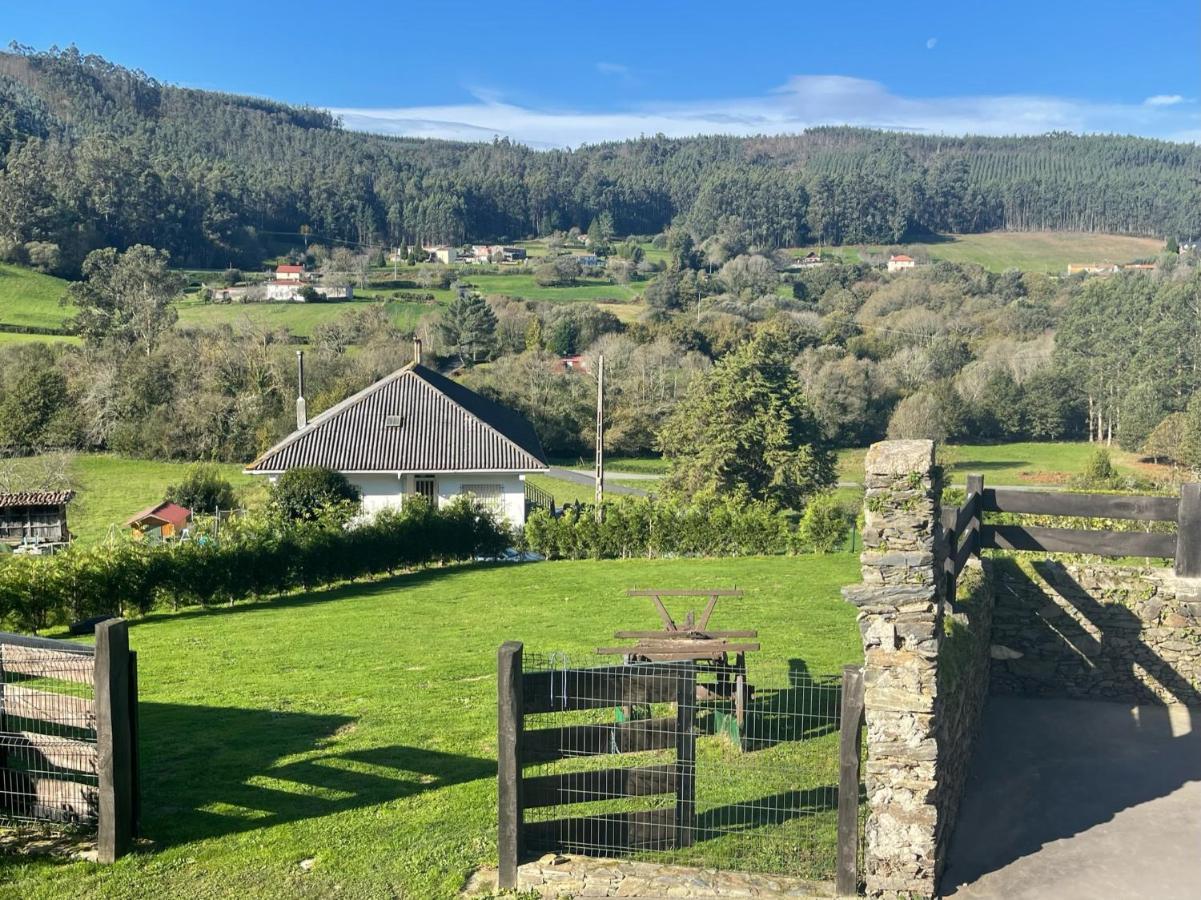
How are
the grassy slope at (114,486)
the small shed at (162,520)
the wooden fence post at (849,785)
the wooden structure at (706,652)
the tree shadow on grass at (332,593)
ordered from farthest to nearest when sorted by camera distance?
the grassy slope at (114,486) < the small shed at (162,520) < the tree shadow on grass at (332,593) < the wooden structure at (706,652) < the wooden fence post at (849,785)

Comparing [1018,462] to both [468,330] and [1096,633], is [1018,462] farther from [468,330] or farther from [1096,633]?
[1096,633]

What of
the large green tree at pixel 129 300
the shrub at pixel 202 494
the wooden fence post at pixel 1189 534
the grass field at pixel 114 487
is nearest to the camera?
the wooden fence post at pixel 1189 534

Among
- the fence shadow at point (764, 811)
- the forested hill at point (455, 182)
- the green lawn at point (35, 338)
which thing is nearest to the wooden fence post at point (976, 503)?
the fence shadow at point (764, 811)

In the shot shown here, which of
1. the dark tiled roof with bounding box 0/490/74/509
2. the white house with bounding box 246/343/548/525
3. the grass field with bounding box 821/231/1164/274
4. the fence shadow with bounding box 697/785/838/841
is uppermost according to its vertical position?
the grass field with bounding box 821/231/1164/274

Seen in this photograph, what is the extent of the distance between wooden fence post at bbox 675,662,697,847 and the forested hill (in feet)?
310

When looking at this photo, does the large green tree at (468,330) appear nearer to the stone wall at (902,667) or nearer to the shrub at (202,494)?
the shrub at (202,494)

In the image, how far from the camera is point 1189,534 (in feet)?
36.5

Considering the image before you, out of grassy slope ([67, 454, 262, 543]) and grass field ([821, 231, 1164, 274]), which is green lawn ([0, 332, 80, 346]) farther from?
grass field ([821, 231, 1164, 274])

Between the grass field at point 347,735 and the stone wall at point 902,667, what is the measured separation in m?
0.67

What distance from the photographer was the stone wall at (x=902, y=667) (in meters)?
6.28

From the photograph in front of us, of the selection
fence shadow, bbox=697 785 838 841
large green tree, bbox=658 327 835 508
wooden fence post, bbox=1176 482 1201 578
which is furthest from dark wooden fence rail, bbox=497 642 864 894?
large green tree, bbox=658 327 835 508

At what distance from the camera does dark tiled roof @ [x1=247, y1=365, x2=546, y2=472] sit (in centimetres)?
3044

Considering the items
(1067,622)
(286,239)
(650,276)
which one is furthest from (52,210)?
(1067,622)

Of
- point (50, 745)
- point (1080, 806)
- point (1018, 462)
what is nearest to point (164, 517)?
point (50, 745)
